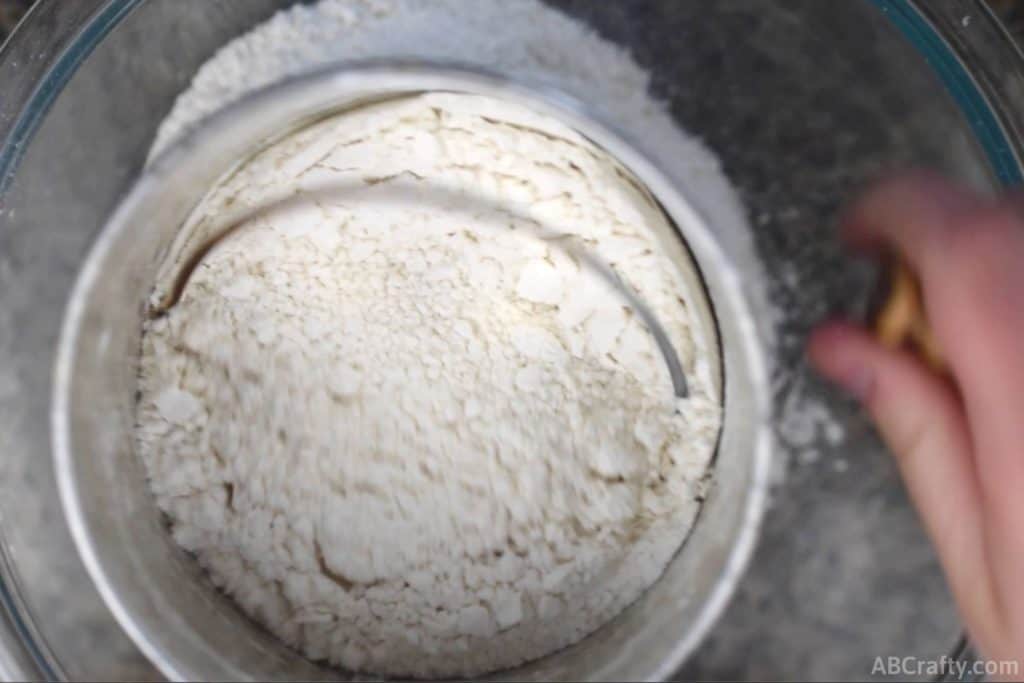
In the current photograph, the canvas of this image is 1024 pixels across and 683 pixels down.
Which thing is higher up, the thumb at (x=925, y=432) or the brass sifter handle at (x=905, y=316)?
the brass sifter handle at (x=905, y=316)

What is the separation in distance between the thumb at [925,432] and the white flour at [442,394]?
6cm

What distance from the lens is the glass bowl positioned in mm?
381

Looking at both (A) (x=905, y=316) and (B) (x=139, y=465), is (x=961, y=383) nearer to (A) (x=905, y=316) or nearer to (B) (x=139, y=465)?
(A) (x=905, y=316)

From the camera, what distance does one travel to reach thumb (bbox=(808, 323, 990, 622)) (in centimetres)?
37

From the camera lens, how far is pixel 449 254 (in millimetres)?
406

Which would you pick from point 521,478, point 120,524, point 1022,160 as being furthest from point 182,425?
point 1022,160

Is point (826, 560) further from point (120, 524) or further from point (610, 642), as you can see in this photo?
point (120, 524)

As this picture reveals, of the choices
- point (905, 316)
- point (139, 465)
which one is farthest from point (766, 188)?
point (139, 465)

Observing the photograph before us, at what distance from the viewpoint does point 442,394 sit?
39cm

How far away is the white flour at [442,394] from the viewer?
1.29 ft

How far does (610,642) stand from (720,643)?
46mm

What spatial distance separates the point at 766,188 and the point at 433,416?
0.17m

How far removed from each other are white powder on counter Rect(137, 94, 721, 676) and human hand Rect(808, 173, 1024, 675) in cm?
7

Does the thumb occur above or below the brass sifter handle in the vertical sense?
below
